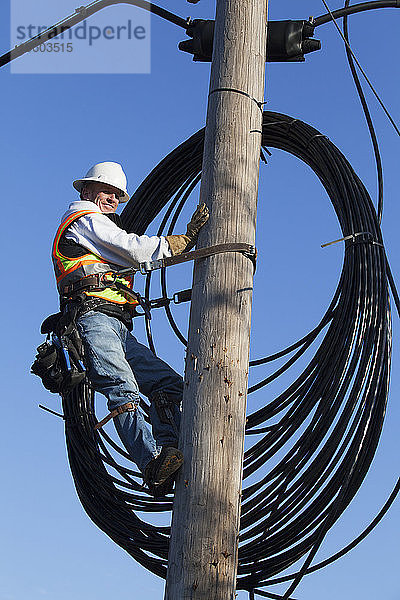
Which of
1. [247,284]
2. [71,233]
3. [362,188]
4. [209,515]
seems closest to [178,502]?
[209,515]

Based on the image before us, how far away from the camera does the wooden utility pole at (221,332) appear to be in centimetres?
350

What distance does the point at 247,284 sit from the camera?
4004 mm

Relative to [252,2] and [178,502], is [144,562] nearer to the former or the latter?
[178,502]

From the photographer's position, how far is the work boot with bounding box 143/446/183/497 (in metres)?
3.61

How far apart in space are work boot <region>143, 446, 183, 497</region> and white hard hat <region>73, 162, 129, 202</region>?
A: 5.54 ft

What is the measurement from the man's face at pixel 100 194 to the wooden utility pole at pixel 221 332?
32.9 inches

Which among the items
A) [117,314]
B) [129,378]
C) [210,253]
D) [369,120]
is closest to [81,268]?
[117,314]

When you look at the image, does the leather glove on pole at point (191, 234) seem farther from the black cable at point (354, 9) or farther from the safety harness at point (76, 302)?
the black cable at point (354, 9)

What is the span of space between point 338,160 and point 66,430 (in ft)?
7.23

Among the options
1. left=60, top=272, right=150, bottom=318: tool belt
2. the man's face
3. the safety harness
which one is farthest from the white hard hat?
left=60, top=272, right=150, bottom=318: tool belt

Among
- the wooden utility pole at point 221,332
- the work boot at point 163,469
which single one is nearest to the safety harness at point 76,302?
the wooden utility pole at point 221,332

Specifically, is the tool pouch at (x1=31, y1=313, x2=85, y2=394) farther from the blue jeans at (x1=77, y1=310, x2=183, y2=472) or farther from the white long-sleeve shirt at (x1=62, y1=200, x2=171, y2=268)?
the white long-sleeve shirt at (x1=62, y1=200, x2=171, y2=268)

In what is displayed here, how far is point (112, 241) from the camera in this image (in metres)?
4.37

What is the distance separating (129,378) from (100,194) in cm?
121
